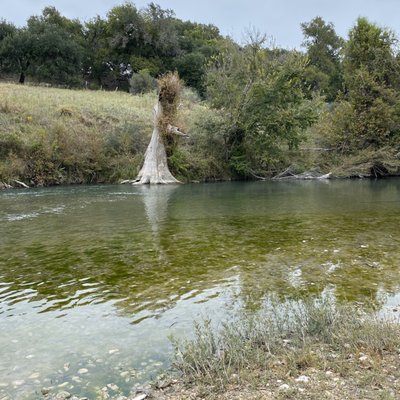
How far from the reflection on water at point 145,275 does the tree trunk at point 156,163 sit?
14.9 metres

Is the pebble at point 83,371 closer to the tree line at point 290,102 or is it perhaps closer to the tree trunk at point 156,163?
the tree trunk at point 156,163

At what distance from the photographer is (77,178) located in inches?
1262

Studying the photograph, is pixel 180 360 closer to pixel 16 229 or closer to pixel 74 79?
pixel 16 229

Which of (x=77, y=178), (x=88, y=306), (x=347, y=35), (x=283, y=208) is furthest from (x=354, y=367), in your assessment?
(x=347, y=35)

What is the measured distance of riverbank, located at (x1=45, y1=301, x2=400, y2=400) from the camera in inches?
154

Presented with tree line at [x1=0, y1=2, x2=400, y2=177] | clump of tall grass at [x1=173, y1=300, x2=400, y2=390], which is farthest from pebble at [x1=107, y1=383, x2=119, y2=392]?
tree line at [x1=0, y1=2, x2=400, y2=177]

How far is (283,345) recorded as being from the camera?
4871mm

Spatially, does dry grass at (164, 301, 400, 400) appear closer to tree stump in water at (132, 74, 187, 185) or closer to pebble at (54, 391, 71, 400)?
pebble at (54, 391, 71, 400)

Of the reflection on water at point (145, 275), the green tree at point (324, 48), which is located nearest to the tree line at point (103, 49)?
the green tree at point (324, 48)

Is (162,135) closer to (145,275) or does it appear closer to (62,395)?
(145,275)

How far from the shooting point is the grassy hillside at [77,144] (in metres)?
29.8

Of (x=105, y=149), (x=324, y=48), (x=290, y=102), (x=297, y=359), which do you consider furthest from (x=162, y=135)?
(x=324, y=48)

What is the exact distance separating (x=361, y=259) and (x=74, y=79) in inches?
2281

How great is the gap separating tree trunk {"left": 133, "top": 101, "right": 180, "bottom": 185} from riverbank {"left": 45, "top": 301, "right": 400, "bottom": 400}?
26.0 metres
